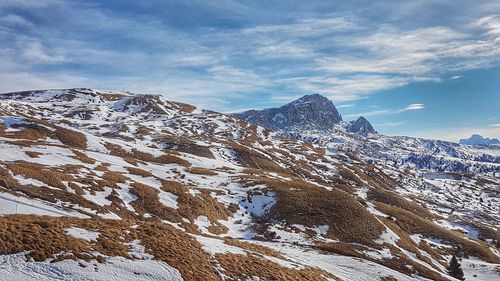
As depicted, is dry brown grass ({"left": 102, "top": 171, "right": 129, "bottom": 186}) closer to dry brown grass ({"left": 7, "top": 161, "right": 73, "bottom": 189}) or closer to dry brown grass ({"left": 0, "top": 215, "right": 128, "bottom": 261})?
dry brown grass ({"left": 7, "top": 161, "right": 73, "bottom": 189})

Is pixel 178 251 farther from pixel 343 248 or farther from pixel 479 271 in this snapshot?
pixel 479 271

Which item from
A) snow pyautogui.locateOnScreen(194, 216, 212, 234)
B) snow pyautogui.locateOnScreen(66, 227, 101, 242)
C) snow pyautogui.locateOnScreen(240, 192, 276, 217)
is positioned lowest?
snow pyautogui.locateOnScreen(194, 216, 212, 234)

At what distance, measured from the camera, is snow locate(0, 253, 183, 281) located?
2020cm

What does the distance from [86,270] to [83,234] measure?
4.92 metres

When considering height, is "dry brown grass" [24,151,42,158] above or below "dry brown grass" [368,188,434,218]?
above

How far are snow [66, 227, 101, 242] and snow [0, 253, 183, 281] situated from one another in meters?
3.01

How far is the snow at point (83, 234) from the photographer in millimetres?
25391

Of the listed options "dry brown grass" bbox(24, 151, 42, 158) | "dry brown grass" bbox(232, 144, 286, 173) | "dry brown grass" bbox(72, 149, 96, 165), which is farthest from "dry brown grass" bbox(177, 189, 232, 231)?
"dry brown grass" bbox(232, 144, 286, 173)

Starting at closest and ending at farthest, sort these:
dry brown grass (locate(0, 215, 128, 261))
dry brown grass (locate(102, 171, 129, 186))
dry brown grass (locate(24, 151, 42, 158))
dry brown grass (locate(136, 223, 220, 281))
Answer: dry brown grass (locate(0, 215, 128, 261))
dry brown grass (locate(136, 223, 220, 281))
dry brown grass (locate(102, 171, 129, 186))
dry brown grass (locate(24, 151, 42, 158))

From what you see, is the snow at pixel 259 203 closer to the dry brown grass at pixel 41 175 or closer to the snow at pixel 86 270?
the dry brown grass at pixel 41 175

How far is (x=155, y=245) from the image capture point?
1053 inches

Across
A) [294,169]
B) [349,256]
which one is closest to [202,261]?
[349,256]

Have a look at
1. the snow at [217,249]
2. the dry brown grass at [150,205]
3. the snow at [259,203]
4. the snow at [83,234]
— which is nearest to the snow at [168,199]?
the dry brown grass at [150,205]

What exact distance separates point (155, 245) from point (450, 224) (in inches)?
4806
